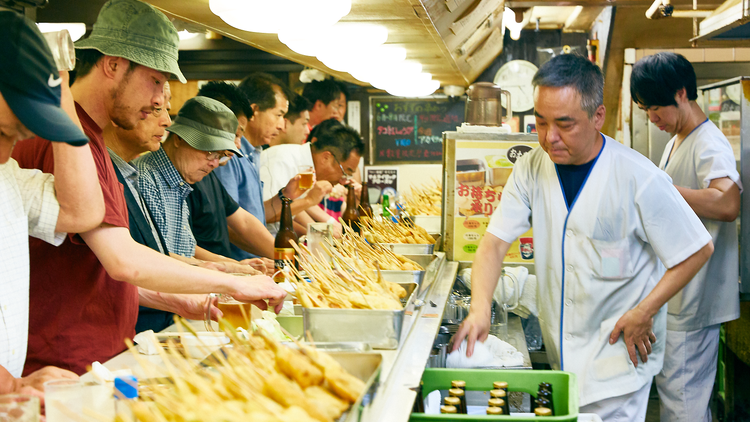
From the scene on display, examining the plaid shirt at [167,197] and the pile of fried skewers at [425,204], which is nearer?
the plaid shirt at [167,197]

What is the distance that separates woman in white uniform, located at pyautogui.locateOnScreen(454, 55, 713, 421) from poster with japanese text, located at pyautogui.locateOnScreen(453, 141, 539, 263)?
0.75 m

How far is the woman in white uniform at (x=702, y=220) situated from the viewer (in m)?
3.56

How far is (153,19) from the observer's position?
2.13 meters

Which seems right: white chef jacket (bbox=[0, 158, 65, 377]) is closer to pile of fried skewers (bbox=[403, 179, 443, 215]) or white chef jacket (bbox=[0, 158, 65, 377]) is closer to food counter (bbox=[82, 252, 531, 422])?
food counter (bbox=[82, 252, 531, 422])

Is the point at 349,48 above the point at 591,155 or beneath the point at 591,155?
above

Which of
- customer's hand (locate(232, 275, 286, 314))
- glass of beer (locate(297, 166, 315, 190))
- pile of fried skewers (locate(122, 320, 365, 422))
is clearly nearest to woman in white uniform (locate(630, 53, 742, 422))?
glass of beer (locate(297, 166, 315, 190))

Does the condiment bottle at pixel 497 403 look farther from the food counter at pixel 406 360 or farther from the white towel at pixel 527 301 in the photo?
the white towel at pixel 527 301

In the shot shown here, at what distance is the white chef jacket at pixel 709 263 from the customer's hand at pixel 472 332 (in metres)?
2.03

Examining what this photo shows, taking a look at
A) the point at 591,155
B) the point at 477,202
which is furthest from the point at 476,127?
the point at 591,155

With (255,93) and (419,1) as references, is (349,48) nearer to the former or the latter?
(419,1)

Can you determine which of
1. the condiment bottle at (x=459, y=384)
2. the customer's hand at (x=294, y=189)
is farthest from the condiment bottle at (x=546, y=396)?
the customer's hand at (x=294, y=189)

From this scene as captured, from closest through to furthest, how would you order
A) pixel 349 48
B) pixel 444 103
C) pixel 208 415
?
pixel 208 415 < pixel 349 48 < pixel 444 103

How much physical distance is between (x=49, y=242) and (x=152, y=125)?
3.56 ft

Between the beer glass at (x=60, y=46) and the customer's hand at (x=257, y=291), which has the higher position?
the beer glass at (x=60, y=46)
